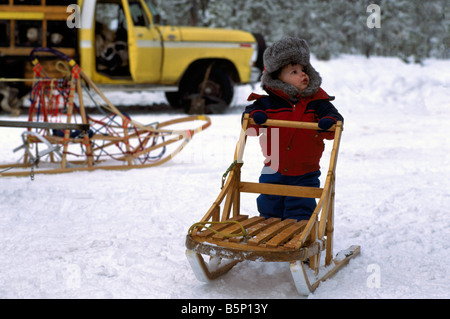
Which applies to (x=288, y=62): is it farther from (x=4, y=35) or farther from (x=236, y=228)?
→ (x=4, y=35)

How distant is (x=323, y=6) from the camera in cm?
1844

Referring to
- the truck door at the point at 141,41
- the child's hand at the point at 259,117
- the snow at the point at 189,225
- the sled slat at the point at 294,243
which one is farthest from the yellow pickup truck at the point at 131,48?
the sled slat at the point at 294,243

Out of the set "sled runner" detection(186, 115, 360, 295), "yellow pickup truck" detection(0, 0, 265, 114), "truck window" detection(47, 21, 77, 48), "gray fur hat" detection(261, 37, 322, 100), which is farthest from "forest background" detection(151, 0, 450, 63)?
"sled runner" detection(186, 115, 360, 295)

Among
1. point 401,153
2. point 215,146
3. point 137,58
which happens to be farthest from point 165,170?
point 137,58

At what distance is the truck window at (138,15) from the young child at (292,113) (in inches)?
291

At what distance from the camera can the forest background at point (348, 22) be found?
59.4 ft

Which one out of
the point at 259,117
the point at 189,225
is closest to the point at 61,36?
the point at 189,225

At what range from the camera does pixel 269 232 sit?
10.3 feet

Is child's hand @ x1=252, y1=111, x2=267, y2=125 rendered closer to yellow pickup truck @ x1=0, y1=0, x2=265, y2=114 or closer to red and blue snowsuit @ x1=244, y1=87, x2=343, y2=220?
red and blue snowsuit @ x1=244, y1=87, x2=343, y2=220

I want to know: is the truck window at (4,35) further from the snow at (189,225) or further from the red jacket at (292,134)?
the red jacket at (292,134)

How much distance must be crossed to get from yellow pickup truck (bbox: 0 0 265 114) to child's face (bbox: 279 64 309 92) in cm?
693

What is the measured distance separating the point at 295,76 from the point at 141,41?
24.1 feet

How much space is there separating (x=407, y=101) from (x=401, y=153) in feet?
19.9

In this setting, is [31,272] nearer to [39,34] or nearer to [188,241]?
[188,241]
